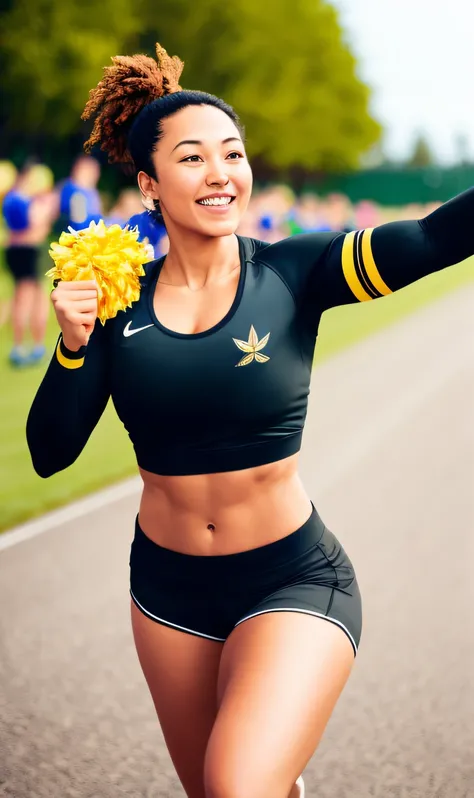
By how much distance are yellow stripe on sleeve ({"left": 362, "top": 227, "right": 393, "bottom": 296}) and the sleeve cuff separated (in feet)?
2.40

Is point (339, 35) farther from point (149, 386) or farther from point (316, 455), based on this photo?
point (149, 386)

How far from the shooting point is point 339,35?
56.8 metres

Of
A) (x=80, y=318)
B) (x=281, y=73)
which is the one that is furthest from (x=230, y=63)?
(x=80, y=318)

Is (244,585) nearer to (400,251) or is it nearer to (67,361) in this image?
(67,361)

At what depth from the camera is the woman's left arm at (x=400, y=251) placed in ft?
9.15

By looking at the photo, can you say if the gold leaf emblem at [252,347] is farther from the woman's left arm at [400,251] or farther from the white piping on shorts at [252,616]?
the white piping on shorts at [252,616]

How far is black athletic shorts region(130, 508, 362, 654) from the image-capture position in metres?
2.91

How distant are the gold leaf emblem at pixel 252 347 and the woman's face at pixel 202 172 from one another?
0.28 m

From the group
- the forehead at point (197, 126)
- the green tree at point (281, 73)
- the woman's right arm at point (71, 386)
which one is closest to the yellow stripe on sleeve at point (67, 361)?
the woman's right arm at point (71, 386)

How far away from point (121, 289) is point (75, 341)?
0.77ft

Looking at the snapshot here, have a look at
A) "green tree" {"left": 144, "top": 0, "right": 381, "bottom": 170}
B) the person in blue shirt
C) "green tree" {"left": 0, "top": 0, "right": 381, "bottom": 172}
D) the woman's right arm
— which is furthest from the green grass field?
"green tree" {"left": 144, "top": 0, "right": 381, "bottom": 170}

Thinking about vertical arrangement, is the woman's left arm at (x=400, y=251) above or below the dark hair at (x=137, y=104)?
below

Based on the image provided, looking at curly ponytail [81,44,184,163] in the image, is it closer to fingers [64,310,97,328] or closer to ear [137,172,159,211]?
ear [137,172,159,211]

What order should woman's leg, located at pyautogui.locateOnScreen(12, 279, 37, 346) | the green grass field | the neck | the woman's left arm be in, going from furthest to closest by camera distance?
1. woman's leg, located at pyautogui.locateOnScreen(12, 279, 37, 346)
2. the green grass field
3. the neck
4. the woman's left arm
